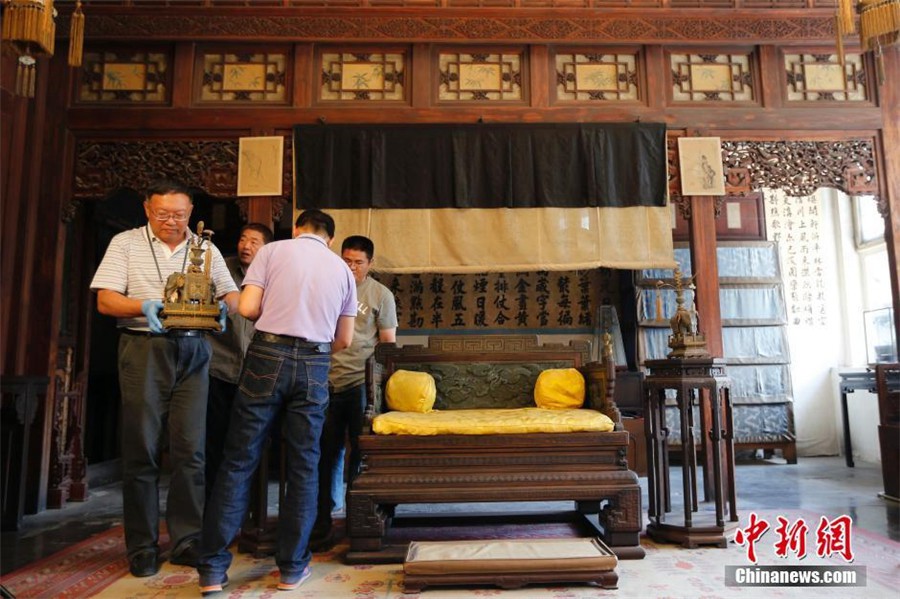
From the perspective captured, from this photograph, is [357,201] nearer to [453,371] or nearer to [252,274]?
[453,371]

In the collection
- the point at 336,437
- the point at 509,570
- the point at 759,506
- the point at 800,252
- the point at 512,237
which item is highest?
the point at 800,252

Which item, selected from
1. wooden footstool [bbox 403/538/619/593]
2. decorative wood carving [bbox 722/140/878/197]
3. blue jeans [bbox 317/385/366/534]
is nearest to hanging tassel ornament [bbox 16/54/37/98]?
blue jeans [bbox 317/385/366/534]

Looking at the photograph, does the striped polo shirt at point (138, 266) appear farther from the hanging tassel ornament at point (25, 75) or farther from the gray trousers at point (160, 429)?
the hanging tassel ornament at point (25, 75)

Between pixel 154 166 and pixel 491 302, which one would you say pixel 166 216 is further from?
pixel 491 302

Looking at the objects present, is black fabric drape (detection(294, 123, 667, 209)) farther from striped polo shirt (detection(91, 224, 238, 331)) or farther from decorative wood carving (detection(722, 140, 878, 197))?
striped polo shirt (detection(91, 224, 238, 331))

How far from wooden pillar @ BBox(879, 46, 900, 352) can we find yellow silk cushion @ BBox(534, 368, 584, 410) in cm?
257

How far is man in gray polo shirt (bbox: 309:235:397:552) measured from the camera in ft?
10.9

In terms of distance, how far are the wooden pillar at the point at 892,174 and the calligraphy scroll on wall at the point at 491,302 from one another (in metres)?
2.54

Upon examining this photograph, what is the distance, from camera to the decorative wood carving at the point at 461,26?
4.50 meters

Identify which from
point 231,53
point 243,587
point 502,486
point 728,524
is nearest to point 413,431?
point 502,486

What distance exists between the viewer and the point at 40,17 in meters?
3.07

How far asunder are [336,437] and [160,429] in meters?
0.96

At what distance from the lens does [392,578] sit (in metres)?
2.72

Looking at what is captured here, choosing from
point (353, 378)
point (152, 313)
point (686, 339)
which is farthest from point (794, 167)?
point (152, 313)
